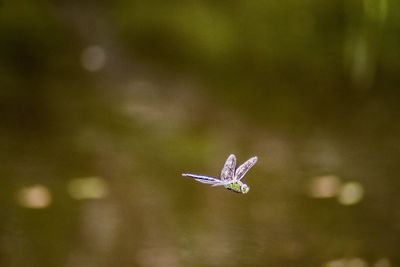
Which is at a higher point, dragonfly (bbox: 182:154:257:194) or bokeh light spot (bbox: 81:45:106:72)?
bokeh light spot (bbox: 81:45:106:72)

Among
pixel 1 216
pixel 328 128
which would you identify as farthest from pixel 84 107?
pixel 328 128

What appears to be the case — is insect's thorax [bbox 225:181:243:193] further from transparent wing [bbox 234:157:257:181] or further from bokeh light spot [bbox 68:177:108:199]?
bokeh light spot [bbox 68:177:108:199]

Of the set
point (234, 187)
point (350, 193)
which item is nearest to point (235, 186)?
point (234, 187)

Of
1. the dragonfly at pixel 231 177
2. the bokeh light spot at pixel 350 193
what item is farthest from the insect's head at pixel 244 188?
the bokeh light spot at pixel 350 193

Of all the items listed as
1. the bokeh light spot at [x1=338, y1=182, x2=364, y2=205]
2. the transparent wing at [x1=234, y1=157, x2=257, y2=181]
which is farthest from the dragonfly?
the bokeh light spot at [x1=338, y1=182, x2=364, y2=205]

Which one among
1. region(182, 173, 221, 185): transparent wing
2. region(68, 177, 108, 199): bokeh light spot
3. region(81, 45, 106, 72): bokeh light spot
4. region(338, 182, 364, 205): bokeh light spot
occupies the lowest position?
region(68, 177, 108, 199): bokeh light spot

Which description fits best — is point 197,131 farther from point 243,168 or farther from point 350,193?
point 350,193

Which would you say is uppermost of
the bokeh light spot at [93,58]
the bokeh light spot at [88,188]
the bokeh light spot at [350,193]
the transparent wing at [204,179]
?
the bokeh light spot at [93,58]

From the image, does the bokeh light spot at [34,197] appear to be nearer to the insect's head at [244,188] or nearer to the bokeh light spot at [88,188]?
the bokeh light spot at [88,188]
